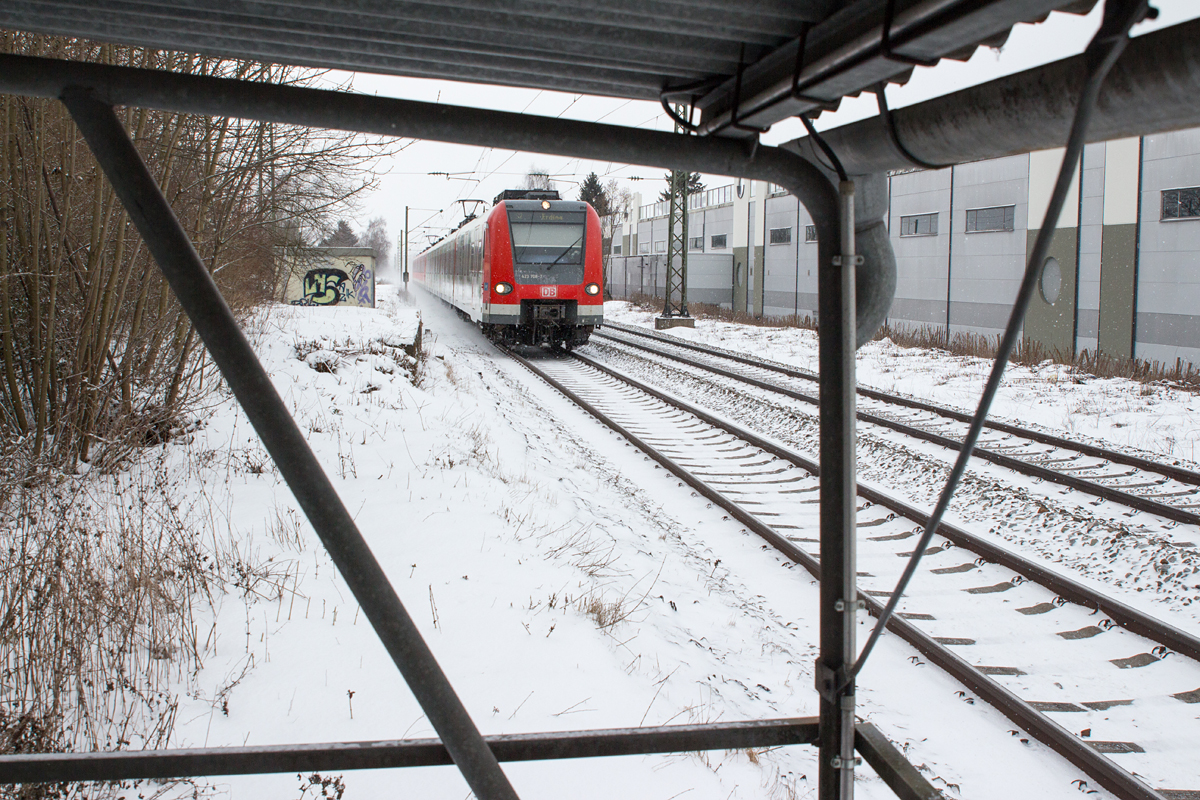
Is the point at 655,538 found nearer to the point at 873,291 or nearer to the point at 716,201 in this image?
the point at 873,291

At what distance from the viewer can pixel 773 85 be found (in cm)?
181

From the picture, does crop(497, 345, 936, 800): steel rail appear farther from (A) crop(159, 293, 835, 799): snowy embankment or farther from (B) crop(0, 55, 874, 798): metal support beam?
(A) crop(159, 293, 835, 799): snowy embankment

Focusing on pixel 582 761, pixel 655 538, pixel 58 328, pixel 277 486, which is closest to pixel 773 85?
pixel 582 761

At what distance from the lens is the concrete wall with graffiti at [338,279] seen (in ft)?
76.6

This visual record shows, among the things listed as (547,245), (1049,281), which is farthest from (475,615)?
(547,245)

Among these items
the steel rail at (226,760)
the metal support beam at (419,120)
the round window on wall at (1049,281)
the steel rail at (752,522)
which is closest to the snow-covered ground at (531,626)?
the steel rail at (752,522)

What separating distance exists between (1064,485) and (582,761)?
607 centimetres

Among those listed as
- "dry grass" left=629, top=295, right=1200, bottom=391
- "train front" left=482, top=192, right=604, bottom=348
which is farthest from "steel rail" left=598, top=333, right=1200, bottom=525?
"train front" left=482, top=192, right=604, bottom=348

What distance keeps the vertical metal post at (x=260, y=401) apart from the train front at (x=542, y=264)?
15239 millimetres

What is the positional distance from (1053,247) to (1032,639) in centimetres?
1819

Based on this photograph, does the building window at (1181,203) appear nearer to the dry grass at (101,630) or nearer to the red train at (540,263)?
the red train at (540,263)

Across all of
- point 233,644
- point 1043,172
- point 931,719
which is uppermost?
point 1043,172

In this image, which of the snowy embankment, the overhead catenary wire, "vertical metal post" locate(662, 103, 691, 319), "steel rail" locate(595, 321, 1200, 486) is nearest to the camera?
the overhead catenary wire

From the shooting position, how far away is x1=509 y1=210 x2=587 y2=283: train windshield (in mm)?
16734
